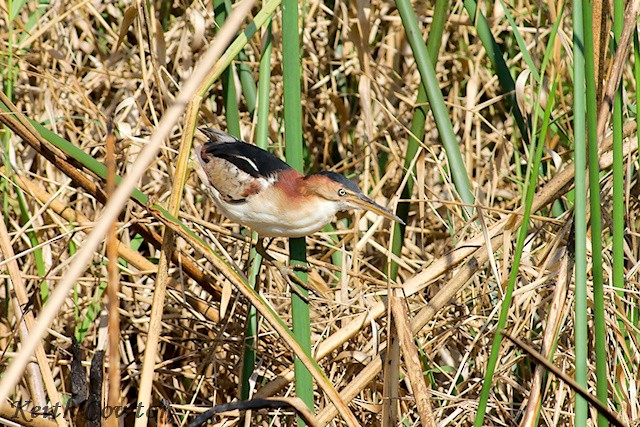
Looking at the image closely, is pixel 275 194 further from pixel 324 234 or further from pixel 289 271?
pixel 324 234

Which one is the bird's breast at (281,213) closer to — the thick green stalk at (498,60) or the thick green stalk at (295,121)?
the thick green stalk at (295,121)

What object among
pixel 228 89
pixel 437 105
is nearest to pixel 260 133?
pixel 228 89

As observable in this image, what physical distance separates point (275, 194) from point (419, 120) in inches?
18.3

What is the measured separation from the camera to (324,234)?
2367 mm

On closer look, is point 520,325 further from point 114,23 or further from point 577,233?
point 114,23

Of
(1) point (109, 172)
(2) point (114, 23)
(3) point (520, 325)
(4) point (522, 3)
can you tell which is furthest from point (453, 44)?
(1) point (109, 172)

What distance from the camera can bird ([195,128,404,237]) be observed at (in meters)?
1.92

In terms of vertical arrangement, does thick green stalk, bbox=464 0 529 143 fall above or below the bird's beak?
above

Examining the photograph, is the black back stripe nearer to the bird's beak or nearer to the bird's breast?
the bird's breast

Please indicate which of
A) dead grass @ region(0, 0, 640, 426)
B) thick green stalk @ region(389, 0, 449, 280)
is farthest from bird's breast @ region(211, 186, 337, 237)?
thick green stalk @ region(389, 0, 449, 280)

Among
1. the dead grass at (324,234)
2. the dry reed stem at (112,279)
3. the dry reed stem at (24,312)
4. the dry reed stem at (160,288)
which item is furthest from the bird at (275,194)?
the dry reed stem at (112,279)

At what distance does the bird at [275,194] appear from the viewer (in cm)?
192

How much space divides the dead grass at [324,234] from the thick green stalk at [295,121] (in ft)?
0.73

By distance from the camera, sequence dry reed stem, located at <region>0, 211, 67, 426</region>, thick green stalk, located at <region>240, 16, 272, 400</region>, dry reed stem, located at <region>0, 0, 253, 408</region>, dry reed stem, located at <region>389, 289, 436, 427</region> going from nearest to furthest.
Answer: dry reed stem, located at <region>0, 0, 253, 408</region> < dry reed stem, located at <region>389, 289, 436, 427</region> < dry reed stem, located at <region>0, 211, 67, 426</region> < thick green stalk, located at <region>240, 16, 272, 400</region>
